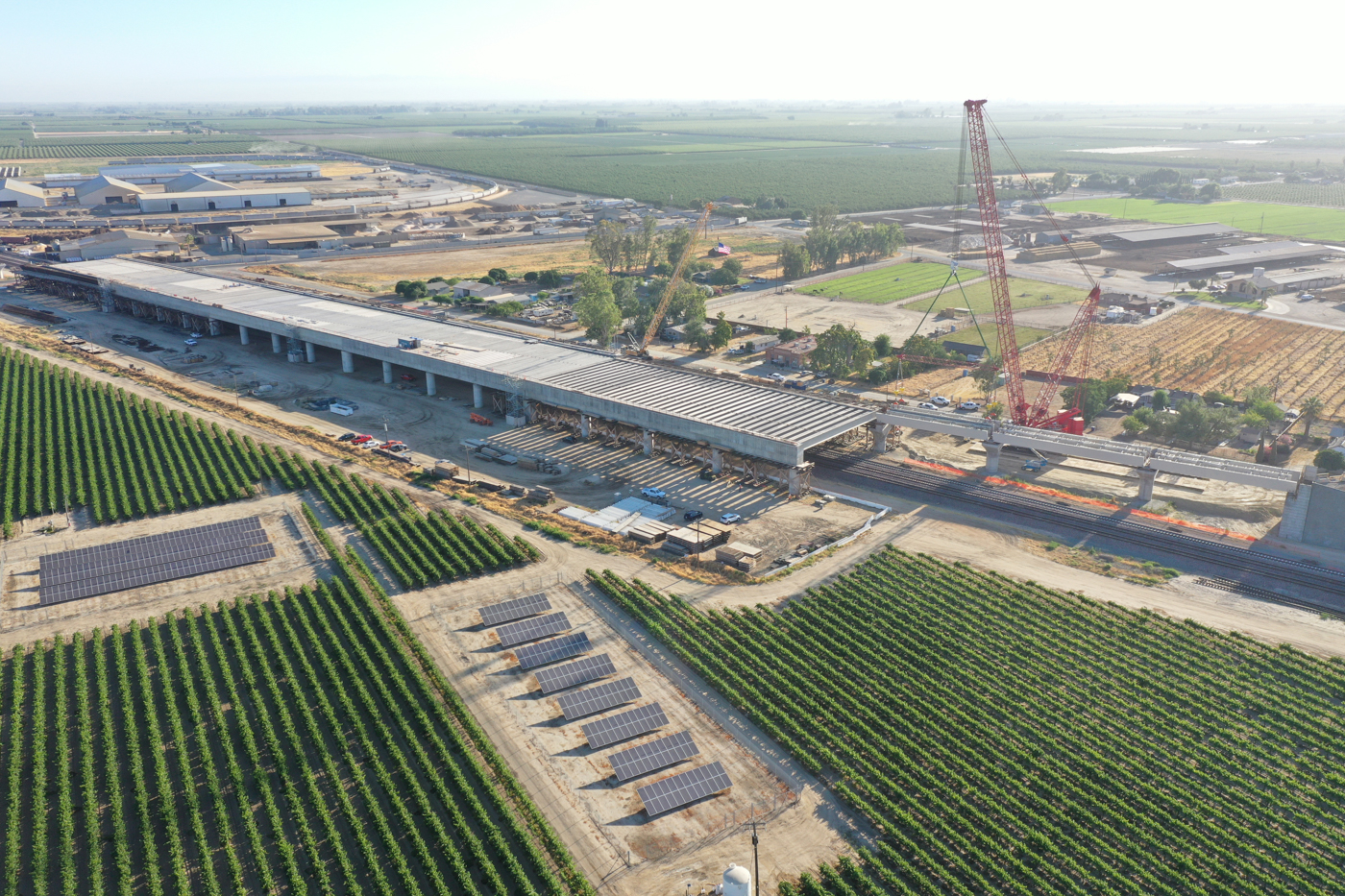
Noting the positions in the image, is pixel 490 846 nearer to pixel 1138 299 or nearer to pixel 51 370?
pixel 51 370

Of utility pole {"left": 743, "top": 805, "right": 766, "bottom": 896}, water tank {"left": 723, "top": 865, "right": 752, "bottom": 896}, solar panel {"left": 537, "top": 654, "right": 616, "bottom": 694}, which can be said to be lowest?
utility pole {"left": 743, "top": 805, "right": 766, "bottom": 896}

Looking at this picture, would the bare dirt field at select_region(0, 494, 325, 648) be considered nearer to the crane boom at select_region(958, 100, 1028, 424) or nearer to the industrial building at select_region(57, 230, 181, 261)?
the crane boom at select_region(958, 100, 1028, 424)

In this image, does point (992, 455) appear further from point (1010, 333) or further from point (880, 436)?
A: point (1010, 333)

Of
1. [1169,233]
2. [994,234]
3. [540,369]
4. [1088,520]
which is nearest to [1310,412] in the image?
[994,234]

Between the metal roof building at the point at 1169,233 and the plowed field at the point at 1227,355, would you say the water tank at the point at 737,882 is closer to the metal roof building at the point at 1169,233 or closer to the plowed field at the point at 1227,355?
the plowed field at the point at 1227,355

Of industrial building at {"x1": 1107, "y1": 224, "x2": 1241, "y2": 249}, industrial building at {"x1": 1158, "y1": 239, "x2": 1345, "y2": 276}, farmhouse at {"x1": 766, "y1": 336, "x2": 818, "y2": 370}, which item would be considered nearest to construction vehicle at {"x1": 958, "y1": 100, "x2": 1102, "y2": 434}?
farmhouse at {"x1": 766, "y1": 336, "x2": 818, "y2": 370}

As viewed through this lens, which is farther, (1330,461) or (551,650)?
(1330,461)

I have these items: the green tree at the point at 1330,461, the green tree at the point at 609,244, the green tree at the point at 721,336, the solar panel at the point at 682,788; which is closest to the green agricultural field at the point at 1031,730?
the solar panel at the point at 682,788
